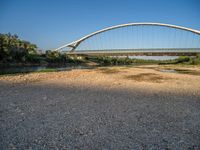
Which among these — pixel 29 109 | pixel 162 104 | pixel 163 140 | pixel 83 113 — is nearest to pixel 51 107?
pixel 29 109

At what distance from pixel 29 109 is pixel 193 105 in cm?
702

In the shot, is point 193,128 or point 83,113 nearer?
point 193,128

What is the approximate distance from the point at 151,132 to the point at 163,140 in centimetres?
43

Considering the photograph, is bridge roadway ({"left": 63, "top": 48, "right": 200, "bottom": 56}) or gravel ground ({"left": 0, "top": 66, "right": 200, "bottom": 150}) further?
bridge roadway ({"left": 63, "top": 48, "right": 200, "bottom": 56})

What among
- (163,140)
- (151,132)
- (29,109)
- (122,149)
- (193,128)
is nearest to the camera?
(122,149)

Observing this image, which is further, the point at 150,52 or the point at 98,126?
the point at 150,52

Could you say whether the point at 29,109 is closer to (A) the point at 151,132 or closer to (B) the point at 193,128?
(A) the point at 151,132

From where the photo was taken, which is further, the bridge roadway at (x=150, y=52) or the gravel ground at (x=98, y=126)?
the bridge roadway at (x=150, y=52)

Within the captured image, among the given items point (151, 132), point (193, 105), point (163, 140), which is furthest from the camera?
point (193, 105)

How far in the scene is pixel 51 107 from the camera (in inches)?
242

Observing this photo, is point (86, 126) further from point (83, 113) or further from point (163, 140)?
point (163, 140)

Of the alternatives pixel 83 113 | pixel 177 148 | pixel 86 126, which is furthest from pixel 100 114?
pixel 177 148

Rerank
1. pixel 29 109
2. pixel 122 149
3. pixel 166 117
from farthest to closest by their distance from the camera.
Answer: pixel 29 109 → pixel 166 117 → pixel 122 149

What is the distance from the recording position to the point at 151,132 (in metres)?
4.07
